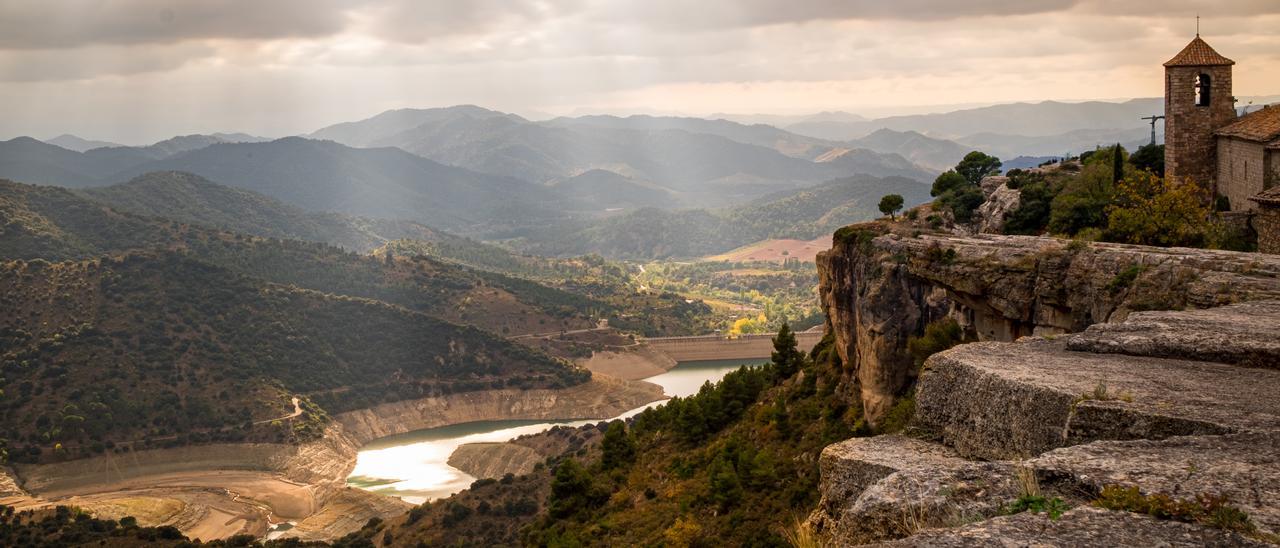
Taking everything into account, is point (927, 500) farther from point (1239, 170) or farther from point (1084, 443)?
point (1239, 170)

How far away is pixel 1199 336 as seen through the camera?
41.2ft

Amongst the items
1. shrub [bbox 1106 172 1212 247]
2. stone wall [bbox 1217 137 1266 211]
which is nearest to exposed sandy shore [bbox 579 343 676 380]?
stone wall [bbox 1217 137 1266 211]

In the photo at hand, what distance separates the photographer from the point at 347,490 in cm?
8406

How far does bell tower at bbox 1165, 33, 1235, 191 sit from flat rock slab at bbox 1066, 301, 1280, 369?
2055cm

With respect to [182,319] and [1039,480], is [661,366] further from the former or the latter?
[1039,480]

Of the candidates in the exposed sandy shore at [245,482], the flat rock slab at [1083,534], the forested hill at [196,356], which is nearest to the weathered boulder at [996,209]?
the flat rock slab at [1083,534]

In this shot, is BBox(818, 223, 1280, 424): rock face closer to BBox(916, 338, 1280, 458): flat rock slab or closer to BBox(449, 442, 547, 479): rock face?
BBox(916, 338, 1280, 458): flat rock slab

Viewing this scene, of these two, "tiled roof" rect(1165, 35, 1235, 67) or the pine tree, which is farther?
the pine tree

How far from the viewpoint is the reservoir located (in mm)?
85562

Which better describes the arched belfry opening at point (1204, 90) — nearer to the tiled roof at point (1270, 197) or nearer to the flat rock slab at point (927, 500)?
the tiled roof at point (1270, 197)

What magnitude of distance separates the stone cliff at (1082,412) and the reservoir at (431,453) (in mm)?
66442

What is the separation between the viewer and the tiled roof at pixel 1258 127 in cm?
2972

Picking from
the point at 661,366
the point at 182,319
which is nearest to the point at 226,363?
the point at 182,319

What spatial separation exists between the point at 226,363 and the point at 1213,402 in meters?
107
